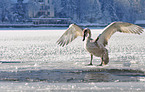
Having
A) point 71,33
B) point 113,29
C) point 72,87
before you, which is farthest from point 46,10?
point 72,87

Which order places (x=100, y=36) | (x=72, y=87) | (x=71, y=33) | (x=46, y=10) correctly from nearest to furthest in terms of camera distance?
(x=72, y=87)
(x=100, y=36)
(x=71, y=33)
(x=46, y=10)

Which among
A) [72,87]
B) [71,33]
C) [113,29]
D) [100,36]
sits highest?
[113,29]

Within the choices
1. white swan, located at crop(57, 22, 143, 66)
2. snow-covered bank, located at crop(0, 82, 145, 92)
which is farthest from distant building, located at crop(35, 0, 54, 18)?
snow-covered bank, located at crop(0, 82, 145, 92)

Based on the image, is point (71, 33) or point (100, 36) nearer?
point (100, 36)

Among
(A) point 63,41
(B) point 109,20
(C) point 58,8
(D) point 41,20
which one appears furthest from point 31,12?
(A) point 63,41

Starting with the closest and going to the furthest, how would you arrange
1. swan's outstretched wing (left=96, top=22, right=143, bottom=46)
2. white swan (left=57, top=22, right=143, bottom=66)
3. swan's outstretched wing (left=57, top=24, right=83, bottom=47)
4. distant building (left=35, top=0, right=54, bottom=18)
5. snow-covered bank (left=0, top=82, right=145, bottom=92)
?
snow-covered bank (left=0, top=82, right=145, bottom=92) < white swan (left=57, top=22, right=143, bottom=66) < swan's outstretched wing (left=96, top=22, right=143, bottom=46) < swan's outstretched wing (left=57, top=24, right=83, bottom=47) < distant building (left=35, top=0, right=54, bottom=18)

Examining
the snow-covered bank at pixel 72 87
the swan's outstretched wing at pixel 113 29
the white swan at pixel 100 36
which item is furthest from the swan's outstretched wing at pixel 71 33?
the snow-covered bank at pixel 72 87

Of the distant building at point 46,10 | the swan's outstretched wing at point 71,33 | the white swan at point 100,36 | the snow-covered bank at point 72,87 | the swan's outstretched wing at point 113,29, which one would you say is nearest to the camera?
the snow-covered bank at point 72,87

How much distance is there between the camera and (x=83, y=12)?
115 m

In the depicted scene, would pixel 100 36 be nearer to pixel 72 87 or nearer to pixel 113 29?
pixel 113 29

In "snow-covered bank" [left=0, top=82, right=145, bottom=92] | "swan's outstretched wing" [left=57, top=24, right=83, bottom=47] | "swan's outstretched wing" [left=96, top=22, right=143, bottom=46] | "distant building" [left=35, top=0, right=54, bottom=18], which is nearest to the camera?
"snow-covered bank" [left=0, top=82, right=145, bottom=92]

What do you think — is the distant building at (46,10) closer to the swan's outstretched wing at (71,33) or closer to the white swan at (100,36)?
the swan's outstretched wing at (71,33)

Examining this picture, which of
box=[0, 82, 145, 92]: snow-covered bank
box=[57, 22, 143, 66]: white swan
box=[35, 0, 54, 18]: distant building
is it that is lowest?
box=[0, 82, 145, 92]: snow-covered bank

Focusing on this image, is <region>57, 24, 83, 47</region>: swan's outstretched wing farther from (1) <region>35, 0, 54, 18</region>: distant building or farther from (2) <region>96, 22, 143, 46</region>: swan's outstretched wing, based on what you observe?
(1) <region>35, 0, 54, 18</region>: distant building
